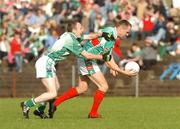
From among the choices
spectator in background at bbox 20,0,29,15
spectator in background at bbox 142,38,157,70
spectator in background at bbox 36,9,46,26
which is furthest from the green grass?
spectator in background at bbox 20,0,29,15

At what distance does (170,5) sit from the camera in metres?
38.4

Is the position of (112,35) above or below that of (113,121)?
above

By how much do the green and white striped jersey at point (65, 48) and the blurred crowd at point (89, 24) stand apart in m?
15.3

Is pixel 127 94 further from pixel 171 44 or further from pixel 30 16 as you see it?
pixel 30 16

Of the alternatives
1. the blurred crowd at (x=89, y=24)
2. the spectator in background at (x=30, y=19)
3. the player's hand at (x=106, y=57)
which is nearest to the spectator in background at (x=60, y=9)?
the blurred crowd at (x=89, y=24)

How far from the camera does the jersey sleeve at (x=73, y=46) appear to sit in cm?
1780

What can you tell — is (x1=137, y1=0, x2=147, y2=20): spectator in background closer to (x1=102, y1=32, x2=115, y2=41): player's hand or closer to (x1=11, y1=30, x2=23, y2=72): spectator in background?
(x1=11, y1=30, x2=23, y2=72): spectator in background

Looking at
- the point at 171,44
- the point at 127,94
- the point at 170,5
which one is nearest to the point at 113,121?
the point at 127,94

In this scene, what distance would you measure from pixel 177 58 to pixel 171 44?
3.22ft

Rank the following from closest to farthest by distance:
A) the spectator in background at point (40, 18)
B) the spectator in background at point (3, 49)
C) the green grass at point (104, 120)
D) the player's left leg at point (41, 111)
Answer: the green grass at point (104, 120) → the player's left leg at point (41, 111) → the spectator in background at point (3, 49) → the spectator in background at point (40, 18)

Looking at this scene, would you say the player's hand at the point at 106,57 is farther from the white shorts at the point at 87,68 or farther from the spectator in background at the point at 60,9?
the spectator in background at the point at 60,9

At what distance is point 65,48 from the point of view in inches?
704

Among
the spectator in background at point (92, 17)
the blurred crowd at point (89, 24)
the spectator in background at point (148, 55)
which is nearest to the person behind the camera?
the spectator in background at point (148, 55)

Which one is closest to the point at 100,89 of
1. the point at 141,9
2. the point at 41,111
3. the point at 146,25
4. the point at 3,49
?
the point at 41,111
